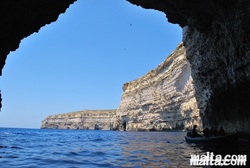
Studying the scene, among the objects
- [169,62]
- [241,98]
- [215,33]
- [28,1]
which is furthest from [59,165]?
[169,62]

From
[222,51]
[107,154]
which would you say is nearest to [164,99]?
[222,51]

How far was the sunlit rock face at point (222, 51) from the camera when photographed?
1593 centimetres

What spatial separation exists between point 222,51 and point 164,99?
4701cm

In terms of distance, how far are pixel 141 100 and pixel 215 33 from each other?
57.3 m

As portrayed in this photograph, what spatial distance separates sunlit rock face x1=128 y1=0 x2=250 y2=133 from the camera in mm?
15929

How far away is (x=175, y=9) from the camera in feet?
60.4

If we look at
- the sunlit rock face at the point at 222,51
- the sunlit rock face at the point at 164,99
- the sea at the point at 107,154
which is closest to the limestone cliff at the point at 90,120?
the sunlit rock face at the point at 164,99

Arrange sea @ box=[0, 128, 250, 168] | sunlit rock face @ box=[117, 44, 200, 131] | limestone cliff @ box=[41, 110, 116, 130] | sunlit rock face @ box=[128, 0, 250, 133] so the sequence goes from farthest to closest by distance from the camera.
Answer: limestone cliff @ box=[41, 110, 116, 130] < sunlit rock face @ box=[117, 44, 200, 131] < sunlit rock face @ box=[128, 0, 250, 133] < sea @ box=[0, 128, 250, 168]

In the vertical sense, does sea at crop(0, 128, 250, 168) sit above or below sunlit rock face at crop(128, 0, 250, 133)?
below

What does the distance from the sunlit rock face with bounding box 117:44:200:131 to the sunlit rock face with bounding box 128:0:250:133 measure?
2887 cm

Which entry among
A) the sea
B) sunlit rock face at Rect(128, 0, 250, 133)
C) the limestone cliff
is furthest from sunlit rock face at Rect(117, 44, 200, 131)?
the limestone cliff

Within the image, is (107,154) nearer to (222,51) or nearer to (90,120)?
(222,51)

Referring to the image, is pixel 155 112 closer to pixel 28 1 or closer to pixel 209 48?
pixel 209 48

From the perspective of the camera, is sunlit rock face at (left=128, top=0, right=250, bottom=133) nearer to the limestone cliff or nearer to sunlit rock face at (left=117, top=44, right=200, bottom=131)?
sunlit rock face at (left=117, top=44, right=200, bottom=131)
